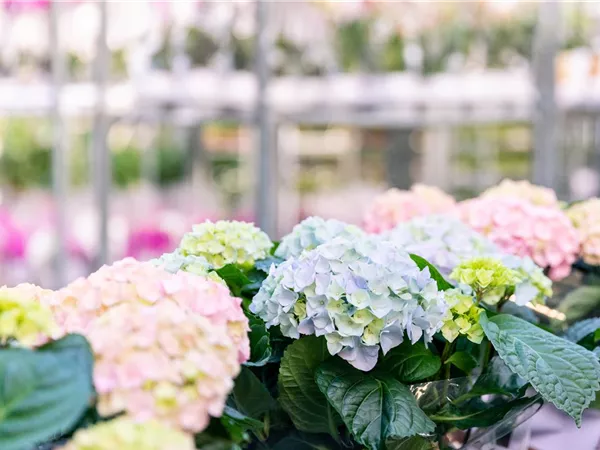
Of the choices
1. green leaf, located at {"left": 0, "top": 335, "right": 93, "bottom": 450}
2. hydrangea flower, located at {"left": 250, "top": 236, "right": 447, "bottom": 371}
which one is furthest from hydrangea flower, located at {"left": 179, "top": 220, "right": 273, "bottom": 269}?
green leaf, located at {"left": 0, "top": 335, "right": 93, "bottom": 450}

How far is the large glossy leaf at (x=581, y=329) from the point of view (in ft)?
3.32

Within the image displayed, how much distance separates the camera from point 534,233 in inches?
46.0

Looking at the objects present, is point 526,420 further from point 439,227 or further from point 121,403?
point 121,403

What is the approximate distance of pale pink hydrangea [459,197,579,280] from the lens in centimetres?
117

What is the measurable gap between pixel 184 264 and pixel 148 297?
0.64 ft

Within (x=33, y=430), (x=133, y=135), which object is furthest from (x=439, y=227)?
(x=133, y=135)

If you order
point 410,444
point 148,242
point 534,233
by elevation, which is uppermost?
point 534,233

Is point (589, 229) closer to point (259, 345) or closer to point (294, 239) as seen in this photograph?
point (294, 239)

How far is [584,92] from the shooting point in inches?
125

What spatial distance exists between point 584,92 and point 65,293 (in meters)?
2.82

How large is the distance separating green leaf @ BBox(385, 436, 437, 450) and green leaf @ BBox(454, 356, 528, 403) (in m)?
0.06

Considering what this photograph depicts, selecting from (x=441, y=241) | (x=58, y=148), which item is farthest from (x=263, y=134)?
(x=441, y=241)

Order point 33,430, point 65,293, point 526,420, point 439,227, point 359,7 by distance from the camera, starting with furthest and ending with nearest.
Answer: point 359,7 → point 439,227 → point 526,420 → point 65,293 → point 33,430

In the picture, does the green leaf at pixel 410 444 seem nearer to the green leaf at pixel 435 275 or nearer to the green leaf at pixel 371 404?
the green leaf at pixel 371 404
